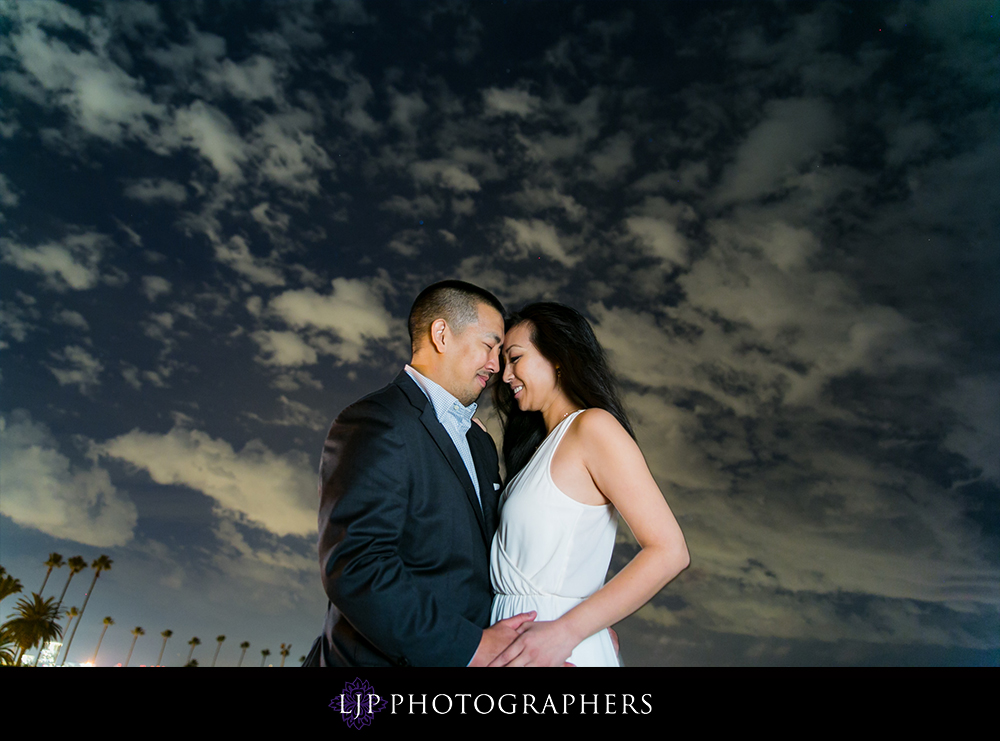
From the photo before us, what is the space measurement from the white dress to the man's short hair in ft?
4.18

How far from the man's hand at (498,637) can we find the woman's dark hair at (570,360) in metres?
1.39

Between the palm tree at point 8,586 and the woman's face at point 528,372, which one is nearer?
the woman's face at point 528,372

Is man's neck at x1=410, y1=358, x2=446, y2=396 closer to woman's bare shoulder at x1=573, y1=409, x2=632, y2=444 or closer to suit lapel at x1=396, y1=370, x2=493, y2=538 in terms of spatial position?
suit lapel at x1=396, y1=370, x2=493, y2=538

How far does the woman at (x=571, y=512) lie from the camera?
124 inches

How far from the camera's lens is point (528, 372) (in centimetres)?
452

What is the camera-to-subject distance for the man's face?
424 cm

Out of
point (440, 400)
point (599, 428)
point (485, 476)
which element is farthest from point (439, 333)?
point (599, 428)

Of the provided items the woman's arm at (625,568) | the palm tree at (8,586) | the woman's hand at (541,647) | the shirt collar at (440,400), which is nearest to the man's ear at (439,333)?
the shirt collar at (440,400)

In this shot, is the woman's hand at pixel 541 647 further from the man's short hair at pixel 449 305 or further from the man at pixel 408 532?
the man's short hair at pixel 449 305
